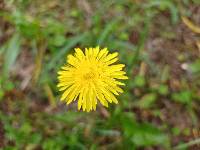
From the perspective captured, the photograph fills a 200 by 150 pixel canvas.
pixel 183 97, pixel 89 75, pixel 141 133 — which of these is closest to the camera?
pixel 89 75

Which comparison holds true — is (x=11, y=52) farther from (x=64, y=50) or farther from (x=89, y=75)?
(x=89, y=75)

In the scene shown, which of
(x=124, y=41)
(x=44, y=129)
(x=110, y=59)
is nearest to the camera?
(x=110, y=59)

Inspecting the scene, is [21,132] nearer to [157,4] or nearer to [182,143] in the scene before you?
[182,143]

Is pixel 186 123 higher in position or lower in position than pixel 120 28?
lower

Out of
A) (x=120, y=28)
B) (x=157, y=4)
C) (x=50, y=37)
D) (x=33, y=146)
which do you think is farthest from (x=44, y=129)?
(x=157, y=4)

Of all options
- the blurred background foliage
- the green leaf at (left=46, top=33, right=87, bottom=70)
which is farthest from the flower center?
the green leaf at (left=46, top=33, right=87, bottom=70)

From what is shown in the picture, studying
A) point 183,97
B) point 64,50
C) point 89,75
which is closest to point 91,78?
point 89,75

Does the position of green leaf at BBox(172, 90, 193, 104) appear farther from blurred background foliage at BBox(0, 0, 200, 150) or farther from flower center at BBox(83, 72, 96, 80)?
flower center at BBox(83, 72, 96, 80)

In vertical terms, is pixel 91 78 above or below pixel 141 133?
above
